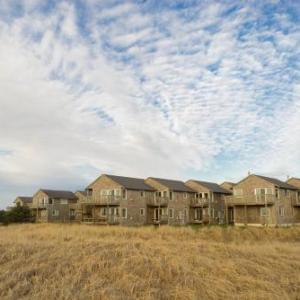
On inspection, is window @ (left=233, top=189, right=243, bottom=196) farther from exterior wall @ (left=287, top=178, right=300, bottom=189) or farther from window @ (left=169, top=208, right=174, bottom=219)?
exterior wall @ (left=287, top=178, right=300, bottom=189)

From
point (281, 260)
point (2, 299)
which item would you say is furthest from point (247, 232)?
point (2, 299)

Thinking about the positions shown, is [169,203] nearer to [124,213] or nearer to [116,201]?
[124,213]

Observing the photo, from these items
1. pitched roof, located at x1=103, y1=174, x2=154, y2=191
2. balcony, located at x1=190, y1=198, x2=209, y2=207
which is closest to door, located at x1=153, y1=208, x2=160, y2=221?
pitched roof, located at x1=103, y1=174, x2=154, y2=191

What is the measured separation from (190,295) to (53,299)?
349 centimetres

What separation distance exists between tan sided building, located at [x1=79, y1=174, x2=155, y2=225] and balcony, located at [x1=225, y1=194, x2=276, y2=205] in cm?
1092

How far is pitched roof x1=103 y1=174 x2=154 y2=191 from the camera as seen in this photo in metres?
46.9

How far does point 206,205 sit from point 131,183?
12321 mm

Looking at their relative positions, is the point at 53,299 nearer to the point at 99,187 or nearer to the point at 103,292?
the point at 103,292

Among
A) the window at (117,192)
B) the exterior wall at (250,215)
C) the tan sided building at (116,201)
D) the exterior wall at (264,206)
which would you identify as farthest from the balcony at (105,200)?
the exterior wall at (264,206)

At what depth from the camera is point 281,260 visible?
14.1m

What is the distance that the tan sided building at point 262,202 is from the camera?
1697 inches

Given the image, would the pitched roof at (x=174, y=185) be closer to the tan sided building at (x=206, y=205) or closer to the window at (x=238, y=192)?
the tan sided building at (x=206, y=205)

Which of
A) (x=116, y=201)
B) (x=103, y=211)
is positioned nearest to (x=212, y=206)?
(x=116, y=201)

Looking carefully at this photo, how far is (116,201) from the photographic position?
4531 centimetres
